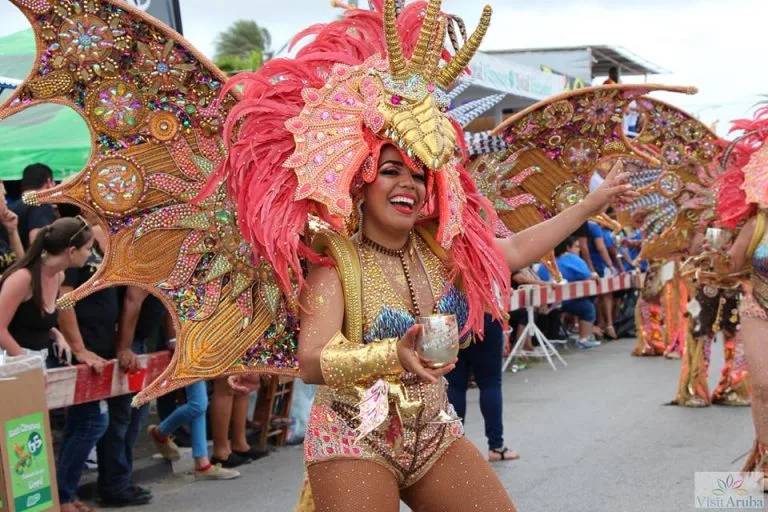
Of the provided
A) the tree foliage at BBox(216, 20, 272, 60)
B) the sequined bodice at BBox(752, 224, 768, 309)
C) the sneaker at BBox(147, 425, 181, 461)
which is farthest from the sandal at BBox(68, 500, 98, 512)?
the tree foliage at BBox(216, 20, 272, 60)

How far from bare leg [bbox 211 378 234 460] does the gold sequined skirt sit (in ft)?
12.8

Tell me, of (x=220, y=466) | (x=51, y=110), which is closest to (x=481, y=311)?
(x=220, y=466)

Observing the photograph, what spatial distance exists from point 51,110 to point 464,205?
6972 mm

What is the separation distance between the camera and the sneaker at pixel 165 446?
7555 mm

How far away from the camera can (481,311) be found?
385 centimetres

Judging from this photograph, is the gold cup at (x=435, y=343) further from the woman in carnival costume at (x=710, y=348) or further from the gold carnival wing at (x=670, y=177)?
the woman in carnival costume at (x=710, y=348)

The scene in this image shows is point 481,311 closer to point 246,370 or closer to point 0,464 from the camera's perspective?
point 246,370

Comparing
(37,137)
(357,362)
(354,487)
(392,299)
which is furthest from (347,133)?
(37,137)

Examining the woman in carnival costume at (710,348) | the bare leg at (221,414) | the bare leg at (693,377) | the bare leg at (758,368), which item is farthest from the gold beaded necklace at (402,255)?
the bare leg at (693,377)

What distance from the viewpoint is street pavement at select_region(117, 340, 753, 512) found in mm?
6613

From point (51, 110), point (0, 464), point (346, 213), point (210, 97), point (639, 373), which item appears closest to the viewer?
point (346, 213)

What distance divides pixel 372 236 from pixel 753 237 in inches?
124

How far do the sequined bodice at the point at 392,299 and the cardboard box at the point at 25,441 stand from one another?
6.46ft

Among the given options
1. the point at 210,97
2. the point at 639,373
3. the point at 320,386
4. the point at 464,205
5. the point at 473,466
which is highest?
the point at 210,97
